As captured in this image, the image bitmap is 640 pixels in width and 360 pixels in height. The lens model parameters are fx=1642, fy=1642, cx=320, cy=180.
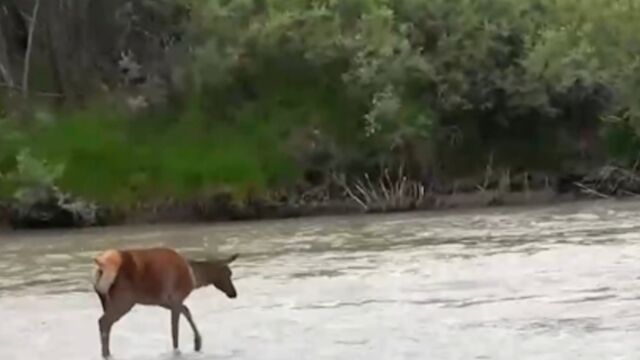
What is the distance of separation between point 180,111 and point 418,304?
20836mm

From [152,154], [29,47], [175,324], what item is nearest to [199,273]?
[175,324]

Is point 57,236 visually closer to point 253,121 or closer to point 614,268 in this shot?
point 253,121

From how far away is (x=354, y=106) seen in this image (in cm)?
3666

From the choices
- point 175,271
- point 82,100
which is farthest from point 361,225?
point 175,271

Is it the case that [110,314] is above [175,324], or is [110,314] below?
above

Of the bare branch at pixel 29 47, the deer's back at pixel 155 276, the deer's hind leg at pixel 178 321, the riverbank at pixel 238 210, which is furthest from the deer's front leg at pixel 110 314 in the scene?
the bare branch at pixel 29 47

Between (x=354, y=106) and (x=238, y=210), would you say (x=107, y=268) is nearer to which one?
(x=238, y=210)

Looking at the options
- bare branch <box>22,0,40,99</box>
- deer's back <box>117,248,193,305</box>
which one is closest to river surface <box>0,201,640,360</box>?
deer's back <box>117,248,193,305</box>

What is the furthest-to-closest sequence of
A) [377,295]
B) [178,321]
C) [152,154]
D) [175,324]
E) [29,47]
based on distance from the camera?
[29,47], [152,154], [377,295], [178,321], [175,324]

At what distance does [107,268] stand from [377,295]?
6.00m

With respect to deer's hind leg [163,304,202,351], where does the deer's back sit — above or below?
above

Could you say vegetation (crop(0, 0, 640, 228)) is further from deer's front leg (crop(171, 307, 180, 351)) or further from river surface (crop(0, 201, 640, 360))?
deer's front leg (crop(171, 307, 180, 351))

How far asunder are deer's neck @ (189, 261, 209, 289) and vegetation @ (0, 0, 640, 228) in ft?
67.6

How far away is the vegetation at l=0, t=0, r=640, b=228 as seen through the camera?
35.8 m
